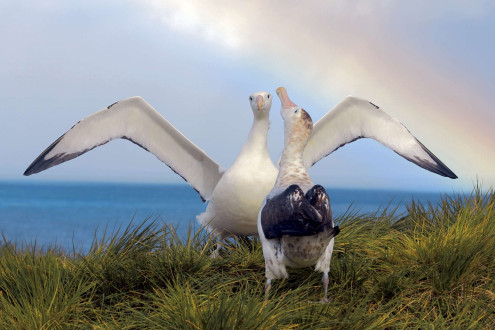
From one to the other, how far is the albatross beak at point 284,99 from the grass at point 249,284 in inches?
56.6

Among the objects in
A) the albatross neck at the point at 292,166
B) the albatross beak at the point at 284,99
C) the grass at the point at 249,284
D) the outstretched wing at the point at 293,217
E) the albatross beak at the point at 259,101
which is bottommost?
the grass at the point at 249,284

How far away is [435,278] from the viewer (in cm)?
479

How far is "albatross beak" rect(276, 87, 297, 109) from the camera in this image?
15.4 feet

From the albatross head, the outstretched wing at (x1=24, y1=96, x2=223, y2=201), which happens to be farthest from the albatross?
the albatross head

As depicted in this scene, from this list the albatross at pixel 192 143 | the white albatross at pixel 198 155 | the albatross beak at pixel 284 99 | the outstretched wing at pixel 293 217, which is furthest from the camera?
the albatross at pixel 192 143

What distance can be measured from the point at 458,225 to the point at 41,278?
4.05 m

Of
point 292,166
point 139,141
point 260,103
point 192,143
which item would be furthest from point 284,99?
point 139,141

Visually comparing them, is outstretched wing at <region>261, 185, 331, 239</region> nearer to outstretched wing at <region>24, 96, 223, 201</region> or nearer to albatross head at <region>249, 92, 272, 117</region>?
albatross head at <region>249, 92, 272, 117</region>

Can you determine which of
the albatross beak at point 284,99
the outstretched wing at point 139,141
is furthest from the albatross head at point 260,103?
the outstretched wing at point 139,141

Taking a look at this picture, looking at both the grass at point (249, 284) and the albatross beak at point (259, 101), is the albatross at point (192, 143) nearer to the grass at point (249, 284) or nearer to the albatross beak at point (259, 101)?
the albatross beak at point (259, 101)

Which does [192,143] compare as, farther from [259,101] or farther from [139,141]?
[259,101]

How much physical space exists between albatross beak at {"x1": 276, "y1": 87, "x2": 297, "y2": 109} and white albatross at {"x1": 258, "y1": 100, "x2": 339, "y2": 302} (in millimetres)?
238

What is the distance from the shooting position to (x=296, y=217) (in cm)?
364

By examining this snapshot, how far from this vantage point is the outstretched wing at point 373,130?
6.68 metres
